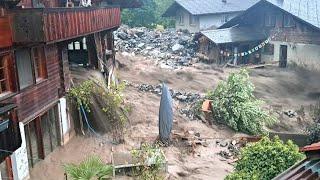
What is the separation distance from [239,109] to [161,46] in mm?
21515

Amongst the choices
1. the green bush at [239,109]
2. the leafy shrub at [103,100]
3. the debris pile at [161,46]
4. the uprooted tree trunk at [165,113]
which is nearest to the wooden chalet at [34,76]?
the leafy shrub at [103,100]

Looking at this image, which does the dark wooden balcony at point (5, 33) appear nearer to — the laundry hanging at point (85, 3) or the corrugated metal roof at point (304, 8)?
the laundry hanging at point (85, 3)

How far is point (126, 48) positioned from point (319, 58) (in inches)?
690

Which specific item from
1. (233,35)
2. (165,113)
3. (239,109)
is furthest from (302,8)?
(165,113)

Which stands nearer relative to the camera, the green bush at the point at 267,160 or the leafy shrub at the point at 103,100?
the green bush at the point at 267,160

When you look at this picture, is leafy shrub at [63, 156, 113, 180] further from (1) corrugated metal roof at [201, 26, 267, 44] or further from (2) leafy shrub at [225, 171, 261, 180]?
(1) corrugated metal roof at [201, 26, 267, 44]

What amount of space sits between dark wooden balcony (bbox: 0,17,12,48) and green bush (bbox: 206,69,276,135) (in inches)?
437

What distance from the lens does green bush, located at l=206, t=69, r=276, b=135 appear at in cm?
1914

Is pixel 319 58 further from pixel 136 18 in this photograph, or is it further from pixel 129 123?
pixel 136 18

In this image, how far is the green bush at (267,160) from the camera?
1019cm

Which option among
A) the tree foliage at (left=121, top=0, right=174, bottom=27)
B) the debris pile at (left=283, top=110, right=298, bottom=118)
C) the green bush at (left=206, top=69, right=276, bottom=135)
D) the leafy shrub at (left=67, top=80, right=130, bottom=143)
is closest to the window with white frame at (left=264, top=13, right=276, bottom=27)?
the debris pile at (left=283, top=110, right=298, bottom=118)

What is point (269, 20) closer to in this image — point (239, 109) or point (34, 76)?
point (239, 109)

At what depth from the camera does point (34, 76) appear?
13.3 meters

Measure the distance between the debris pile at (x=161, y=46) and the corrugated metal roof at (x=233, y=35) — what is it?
2.42m
